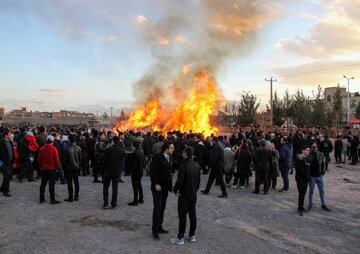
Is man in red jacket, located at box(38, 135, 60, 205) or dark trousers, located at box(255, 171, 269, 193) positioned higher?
man in red jacket, located at box(38, 135, 60, 205)

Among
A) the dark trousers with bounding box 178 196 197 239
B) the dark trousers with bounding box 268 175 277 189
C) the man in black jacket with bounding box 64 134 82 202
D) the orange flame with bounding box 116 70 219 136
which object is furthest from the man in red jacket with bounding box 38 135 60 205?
the orange flame with bounding box 116 70 219 136

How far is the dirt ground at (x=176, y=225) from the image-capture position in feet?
19.2

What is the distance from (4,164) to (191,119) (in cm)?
1868

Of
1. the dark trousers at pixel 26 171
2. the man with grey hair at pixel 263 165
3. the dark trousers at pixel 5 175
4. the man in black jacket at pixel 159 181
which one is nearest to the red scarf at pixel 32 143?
the dark trousers at pixel 26 171

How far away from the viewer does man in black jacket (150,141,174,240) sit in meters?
6.21

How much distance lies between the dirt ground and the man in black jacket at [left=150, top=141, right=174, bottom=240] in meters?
0.34

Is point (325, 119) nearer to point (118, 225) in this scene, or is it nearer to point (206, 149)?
point (206, 149)

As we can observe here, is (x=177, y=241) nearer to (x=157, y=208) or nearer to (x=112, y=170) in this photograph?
(x=157, y=208)

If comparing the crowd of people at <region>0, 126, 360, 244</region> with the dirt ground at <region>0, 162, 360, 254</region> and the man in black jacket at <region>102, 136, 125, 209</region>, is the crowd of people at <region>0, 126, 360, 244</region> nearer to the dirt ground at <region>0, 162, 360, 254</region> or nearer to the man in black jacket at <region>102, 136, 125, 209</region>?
the man in black jacket at <region>102, 136, 125, 209</region>

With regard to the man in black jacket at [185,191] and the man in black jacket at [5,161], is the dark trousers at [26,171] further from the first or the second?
the man in black jacket at [185,191]

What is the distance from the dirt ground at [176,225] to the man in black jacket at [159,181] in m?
0.34

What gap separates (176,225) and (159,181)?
4.54 feet

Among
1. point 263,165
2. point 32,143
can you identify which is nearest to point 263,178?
point 263,165

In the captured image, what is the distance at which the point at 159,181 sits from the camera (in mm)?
6355
